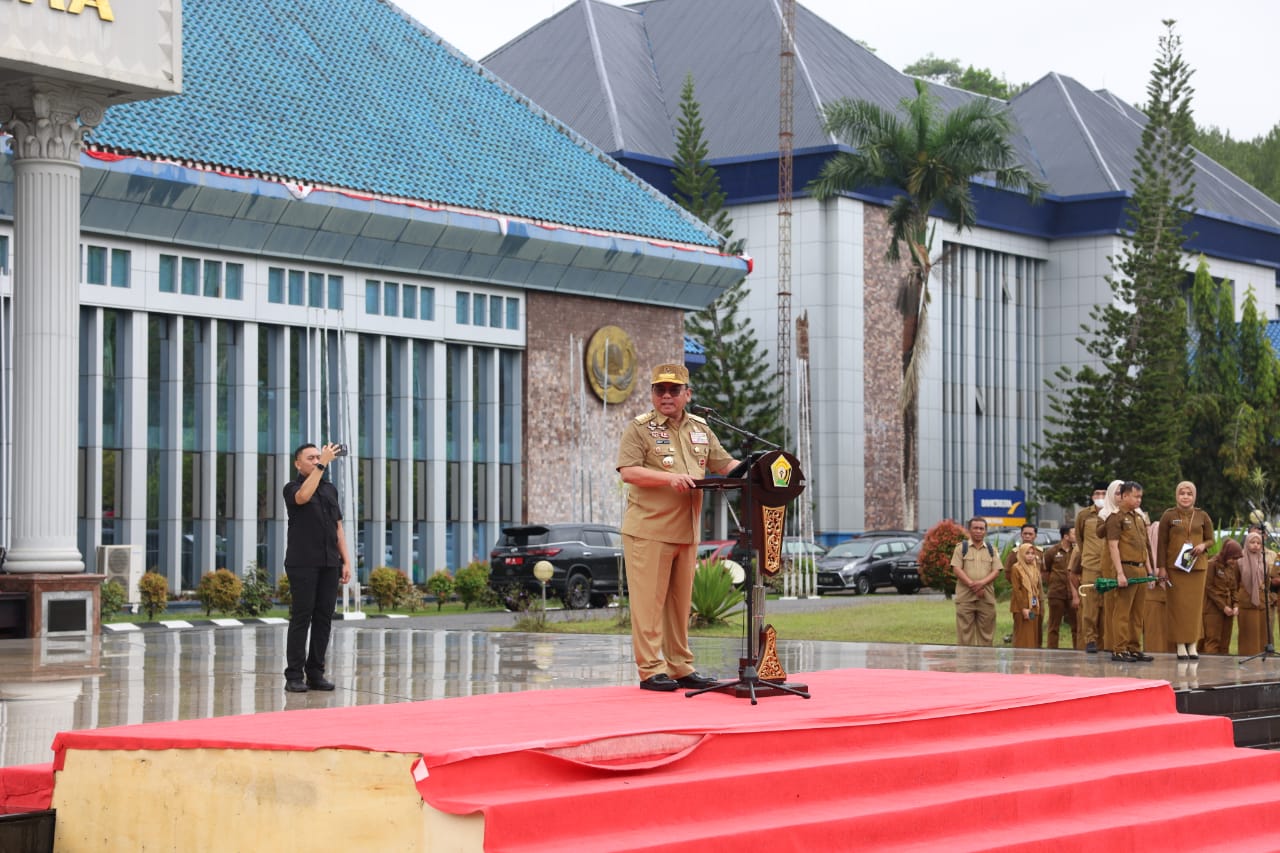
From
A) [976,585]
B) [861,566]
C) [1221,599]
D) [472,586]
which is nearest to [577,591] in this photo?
[472,586]

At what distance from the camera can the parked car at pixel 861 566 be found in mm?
41281

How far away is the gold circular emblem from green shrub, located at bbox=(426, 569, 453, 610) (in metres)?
7.75

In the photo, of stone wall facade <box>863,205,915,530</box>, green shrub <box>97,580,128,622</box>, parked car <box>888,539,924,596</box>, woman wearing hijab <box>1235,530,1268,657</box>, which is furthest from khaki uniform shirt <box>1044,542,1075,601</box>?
stone wall facade <box>863,205,915,530</box>

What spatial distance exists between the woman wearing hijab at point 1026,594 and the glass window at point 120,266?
2085 cm

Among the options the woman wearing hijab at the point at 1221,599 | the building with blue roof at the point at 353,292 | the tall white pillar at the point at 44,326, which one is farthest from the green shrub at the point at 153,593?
the woman wearing hijab at the point at 1221,599

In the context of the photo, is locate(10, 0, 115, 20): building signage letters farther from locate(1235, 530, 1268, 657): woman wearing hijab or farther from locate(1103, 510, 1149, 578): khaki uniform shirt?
locate(1235, 530, 1268, 657): woman wearing hijab

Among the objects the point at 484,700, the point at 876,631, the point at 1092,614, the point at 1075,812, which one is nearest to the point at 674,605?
the point at 484,700

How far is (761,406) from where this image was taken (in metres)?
54.7

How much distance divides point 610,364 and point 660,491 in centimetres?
3274

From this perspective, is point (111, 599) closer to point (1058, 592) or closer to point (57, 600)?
point (57, 600)

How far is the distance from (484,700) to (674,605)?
1.34 meters

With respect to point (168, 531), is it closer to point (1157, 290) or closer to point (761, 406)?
point (761, 406)

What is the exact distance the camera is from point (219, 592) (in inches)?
1272

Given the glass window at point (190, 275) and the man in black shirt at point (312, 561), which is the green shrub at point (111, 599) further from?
the man in black shirt at point (312, 561)
